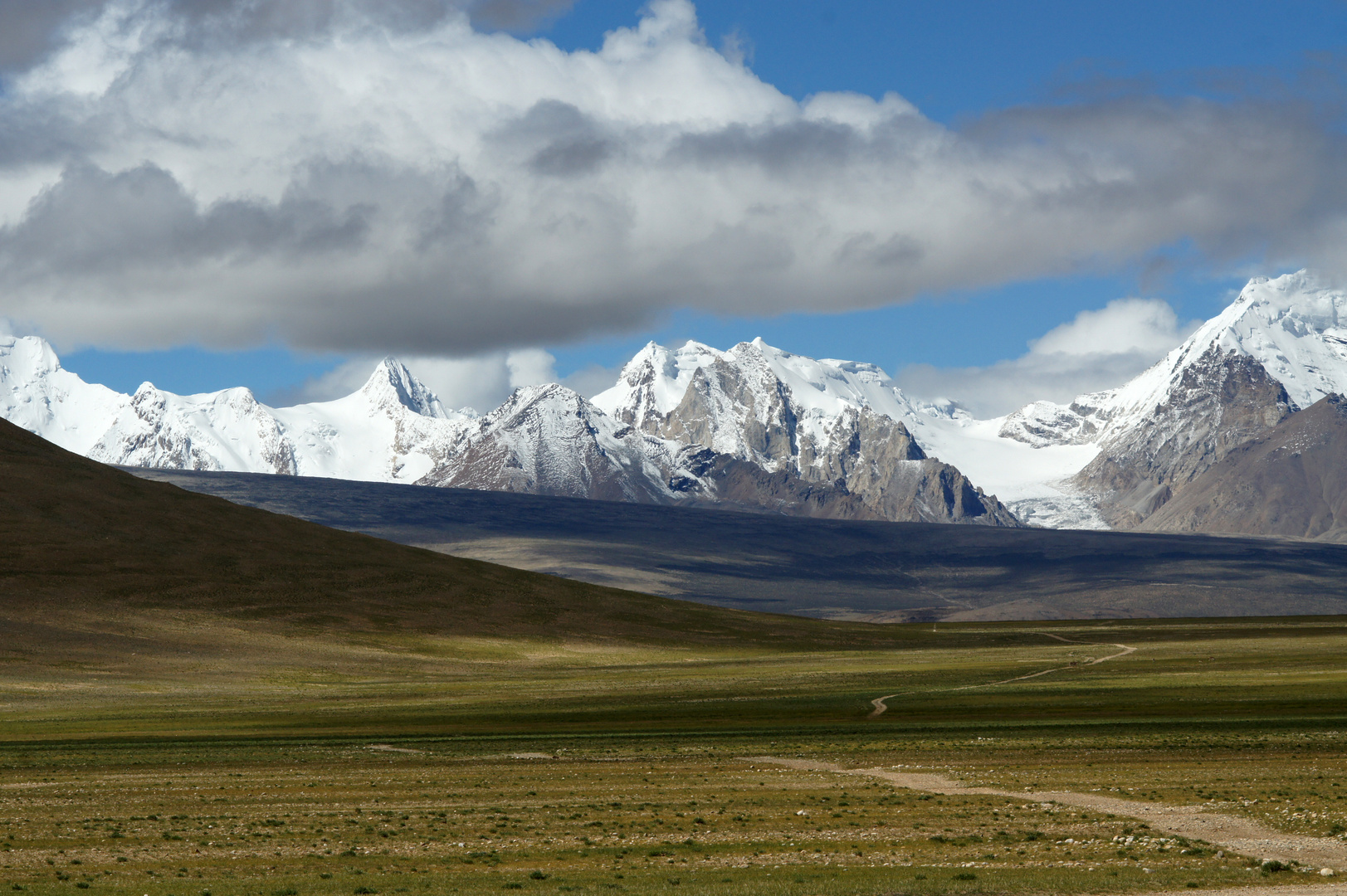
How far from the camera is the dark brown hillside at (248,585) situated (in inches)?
6068

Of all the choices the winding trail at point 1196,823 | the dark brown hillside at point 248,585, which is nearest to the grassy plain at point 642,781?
the winding trail at point 1196,823

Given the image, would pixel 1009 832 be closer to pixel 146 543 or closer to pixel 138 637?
pixel 138 637

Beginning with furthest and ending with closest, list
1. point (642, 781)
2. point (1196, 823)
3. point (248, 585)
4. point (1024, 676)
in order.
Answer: point (248, 585), point (1024, 676), point (642, 781), point (1196, 823)

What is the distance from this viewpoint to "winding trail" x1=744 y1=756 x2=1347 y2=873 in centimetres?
3269

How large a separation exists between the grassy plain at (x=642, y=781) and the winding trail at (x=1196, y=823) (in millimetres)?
974

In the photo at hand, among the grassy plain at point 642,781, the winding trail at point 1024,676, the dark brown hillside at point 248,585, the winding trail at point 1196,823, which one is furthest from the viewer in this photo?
the dark brown hillside at point 248,585

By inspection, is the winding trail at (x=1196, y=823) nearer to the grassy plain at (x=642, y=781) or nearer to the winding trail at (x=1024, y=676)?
the grassy plain at (x=642, y=781)

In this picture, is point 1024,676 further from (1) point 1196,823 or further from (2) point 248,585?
(2) point 248,585

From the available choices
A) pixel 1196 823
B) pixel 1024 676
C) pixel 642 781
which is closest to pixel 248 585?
pixel 1024 676

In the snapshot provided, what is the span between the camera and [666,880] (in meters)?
31.3

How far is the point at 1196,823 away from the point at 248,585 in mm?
147931

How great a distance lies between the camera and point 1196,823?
37.4 meters

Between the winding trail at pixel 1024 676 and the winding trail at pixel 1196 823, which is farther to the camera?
the winding trail at pixel 1024 676

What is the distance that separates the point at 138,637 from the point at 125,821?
10258 cm
